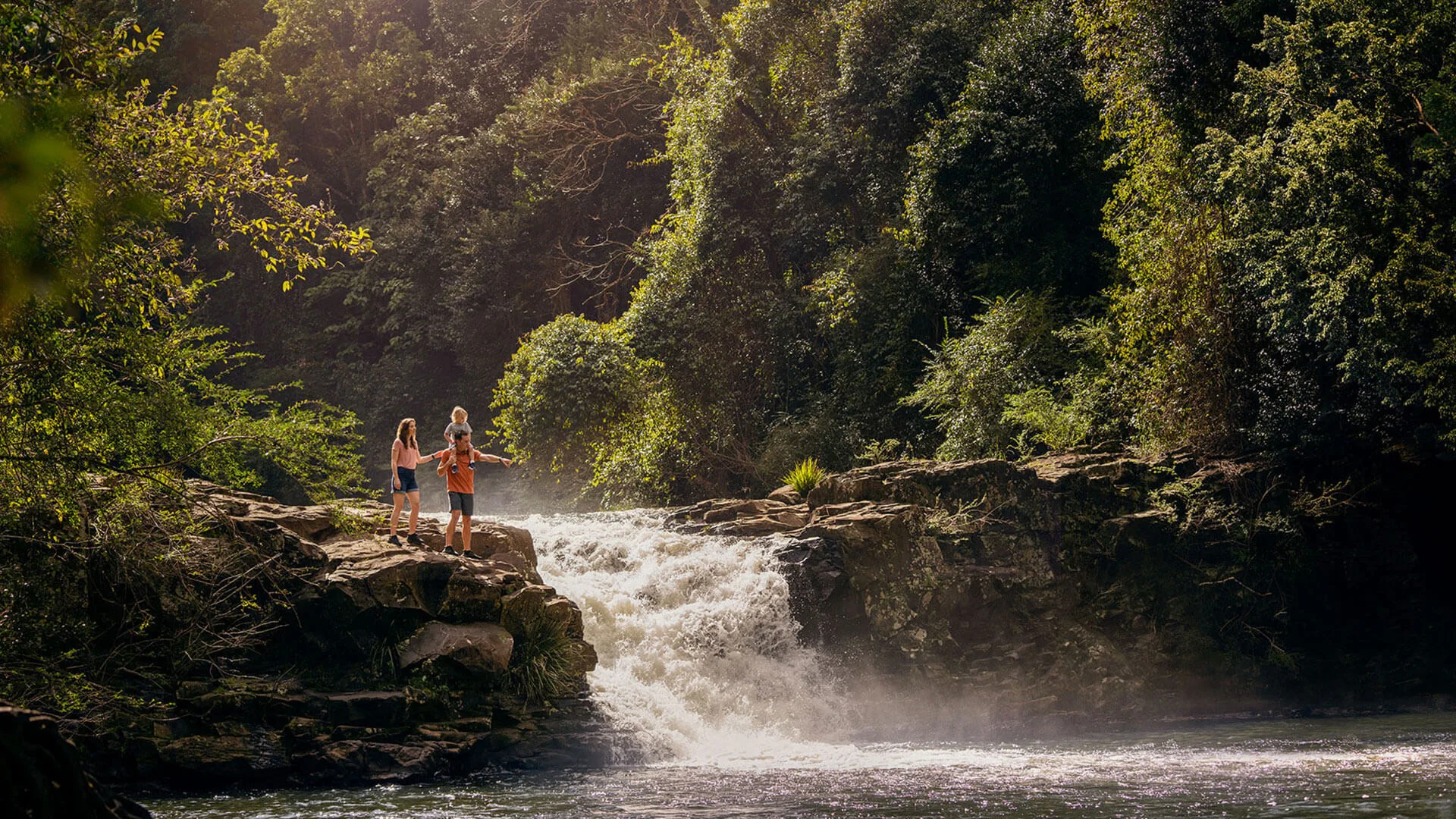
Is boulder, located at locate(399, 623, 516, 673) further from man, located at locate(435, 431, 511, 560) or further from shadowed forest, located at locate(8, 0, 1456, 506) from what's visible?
shadowed forest, located at locate(8, 0, 1456, 506)

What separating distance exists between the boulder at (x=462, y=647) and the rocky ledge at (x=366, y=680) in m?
0.02

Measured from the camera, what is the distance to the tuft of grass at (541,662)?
572 inches

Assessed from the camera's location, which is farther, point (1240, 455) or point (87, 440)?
point (1240, 455)

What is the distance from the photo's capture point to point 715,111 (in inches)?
1197

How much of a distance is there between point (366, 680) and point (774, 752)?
14.7 ft

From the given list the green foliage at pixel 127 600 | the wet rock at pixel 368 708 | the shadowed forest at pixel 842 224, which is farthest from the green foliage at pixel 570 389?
the wet rock at pixel 368 708

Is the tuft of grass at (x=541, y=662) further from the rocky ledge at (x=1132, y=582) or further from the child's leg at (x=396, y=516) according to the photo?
the rocky ledge at (x=1132, y=582)

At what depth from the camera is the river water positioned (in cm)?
1060

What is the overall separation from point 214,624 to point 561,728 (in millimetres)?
3763

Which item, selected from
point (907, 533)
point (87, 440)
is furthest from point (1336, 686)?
point (87, 440)

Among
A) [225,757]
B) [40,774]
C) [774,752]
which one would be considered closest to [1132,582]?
[774,752]

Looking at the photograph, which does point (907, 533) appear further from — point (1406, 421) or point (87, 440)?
point (87, 440)

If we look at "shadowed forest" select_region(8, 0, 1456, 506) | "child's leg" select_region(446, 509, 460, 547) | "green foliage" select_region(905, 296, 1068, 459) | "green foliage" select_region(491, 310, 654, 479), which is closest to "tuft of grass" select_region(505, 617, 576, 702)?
"child's leg" select_region(446, 509, 460, 547)

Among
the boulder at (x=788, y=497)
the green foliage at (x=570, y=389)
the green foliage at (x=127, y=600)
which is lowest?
the green foliage at (x=127, y=600)
